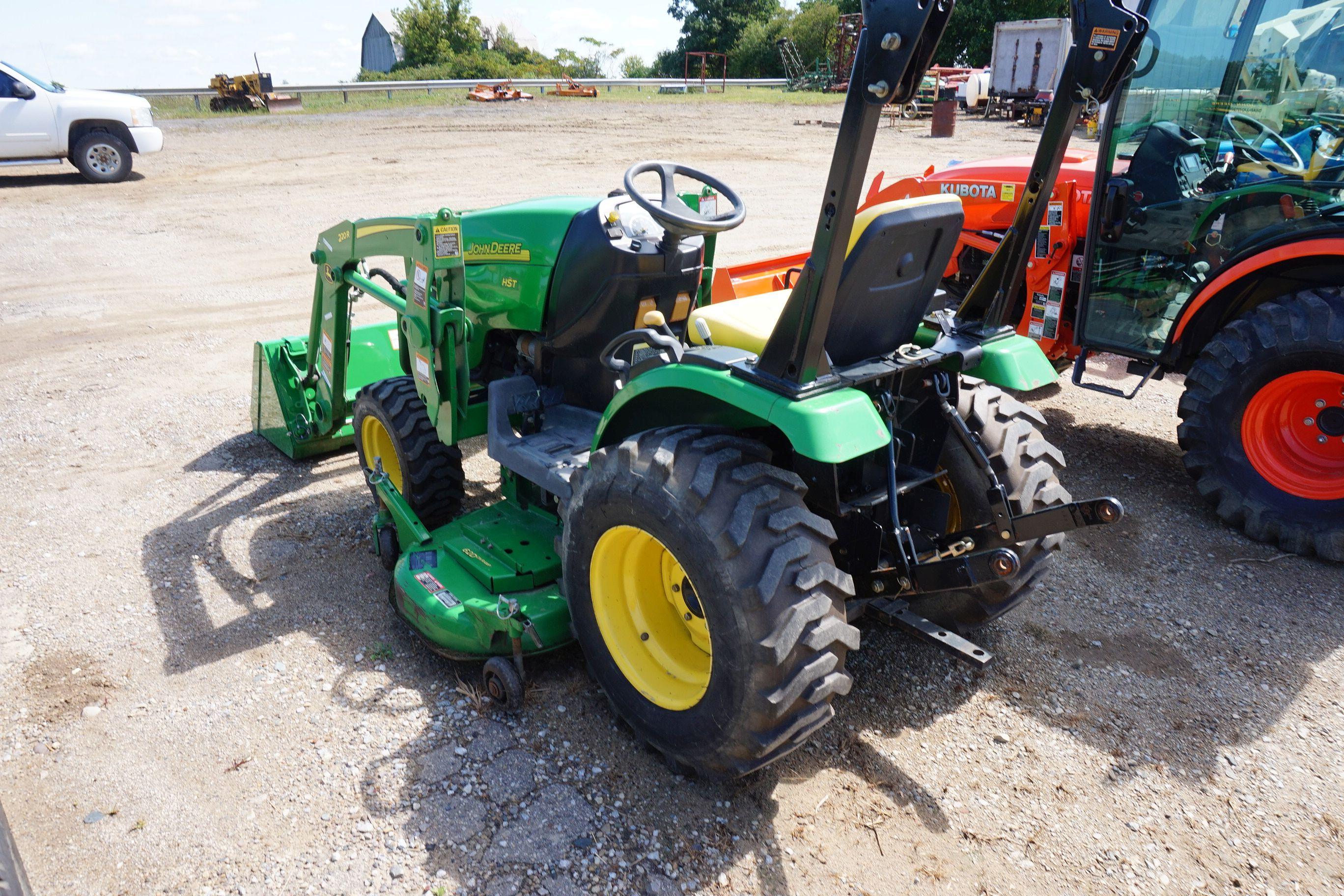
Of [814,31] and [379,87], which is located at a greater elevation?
[814,31]

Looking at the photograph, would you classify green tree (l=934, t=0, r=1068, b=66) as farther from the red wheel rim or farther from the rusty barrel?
the red wheel rim

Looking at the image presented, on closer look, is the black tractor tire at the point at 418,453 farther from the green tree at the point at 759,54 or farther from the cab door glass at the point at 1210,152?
the green tree at the point at 759,54

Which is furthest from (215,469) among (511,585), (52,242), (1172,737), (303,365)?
(52,242)

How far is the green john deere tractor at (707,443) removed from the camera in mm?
2355

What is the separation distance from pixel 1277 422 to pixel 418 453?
388cm

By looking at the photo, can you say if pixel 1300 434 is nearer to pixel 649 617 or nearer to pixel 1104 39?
pixel 1104 39

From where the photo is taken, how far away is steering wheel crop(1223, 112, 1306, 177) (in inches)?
165

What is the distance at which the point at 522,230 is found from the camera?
12.2 feet

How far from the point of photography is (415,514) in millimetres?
3863

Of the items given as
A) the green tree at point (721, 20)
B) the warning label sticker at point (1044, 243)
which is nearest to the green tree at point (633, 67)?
the green tree at point (721, 20)

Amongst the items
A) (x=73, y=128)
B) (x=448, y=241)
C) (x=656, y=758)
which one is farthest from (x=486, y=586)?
(x=73, y=128)

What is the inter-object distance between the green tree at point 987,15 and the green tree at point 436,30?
2404cm

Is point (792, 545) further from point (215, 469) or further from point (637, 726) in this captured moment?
point (215, 469)

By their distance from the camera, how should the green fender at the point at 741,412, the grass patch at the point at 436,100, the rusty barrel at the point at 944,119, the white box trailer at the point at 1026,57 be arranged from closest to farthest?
the green fender at the point at 741,412, the rusty barrel at the point at 944,119, the white box trailer at the point at 1026,57, the grass patch at the point at 436,100
